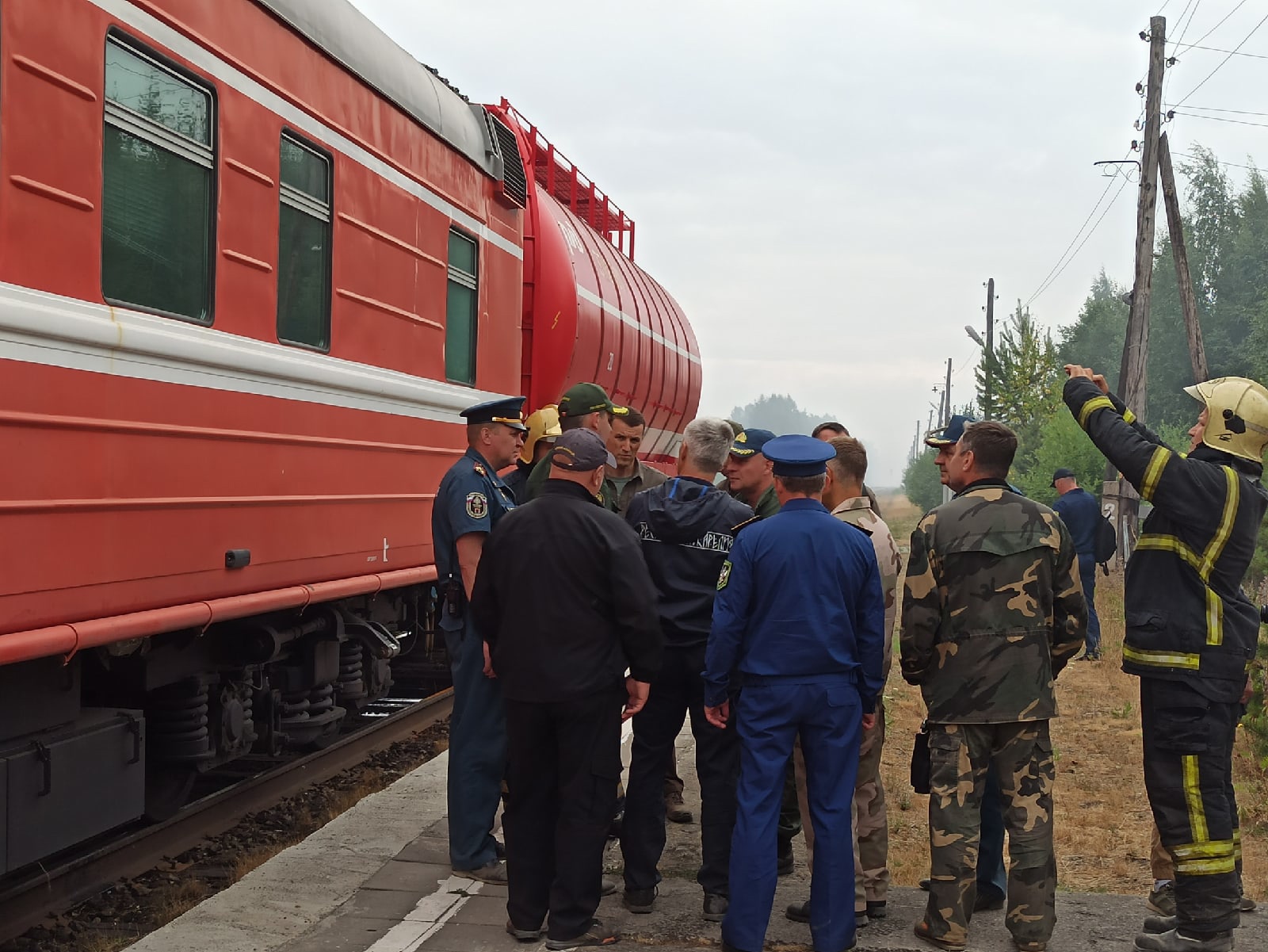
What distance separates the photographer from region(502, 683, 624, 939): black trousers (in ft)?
15.2

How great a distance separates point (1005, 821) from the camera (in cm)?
472

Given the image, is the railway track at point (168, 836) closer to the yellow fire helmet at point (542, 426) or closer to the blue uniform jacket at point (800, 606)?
the yellow fire helmet at point (542, 426)

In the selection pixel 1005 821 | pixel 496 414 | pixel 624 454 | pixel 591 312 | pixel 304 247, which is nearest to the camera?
pixel 1005 821

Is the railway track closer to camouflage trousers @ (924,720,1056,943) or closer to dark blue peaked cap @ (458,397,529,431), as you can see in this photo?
dark blue peaked cap @ (458,397,529,431)

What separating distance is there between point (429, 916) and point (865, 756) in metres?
1.70

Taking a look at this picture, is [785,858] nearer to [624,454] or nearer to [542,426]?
[624,454]

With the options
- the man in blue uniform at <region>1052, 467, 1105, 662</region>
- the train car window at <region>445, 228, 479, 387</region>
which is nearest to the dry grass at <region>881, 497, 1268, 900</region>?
the man in blue uniform at <region>1052, 467, 1105, 662</region>

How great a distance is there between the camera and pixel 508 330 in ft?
29.0

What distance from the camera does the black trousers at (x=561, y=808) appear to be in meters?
4.62

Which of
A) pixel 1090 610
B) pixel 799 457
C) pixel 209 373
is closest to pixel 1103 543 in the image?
pixel 1090 610

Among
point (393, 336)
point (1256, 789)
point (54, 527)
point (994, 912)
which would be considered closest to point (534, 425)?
point (393, 336)

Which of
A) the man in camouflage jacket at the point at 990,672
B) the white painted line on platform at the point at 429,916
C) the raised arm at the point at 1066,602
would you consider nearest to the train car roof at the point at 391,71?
the man in camouflage jacket at the point at 990,672

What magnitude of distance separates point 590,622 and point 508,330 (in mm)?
4489

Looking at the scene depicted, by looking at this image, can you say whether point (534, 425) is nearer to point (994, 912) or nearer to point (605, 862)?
point (605, 862)
